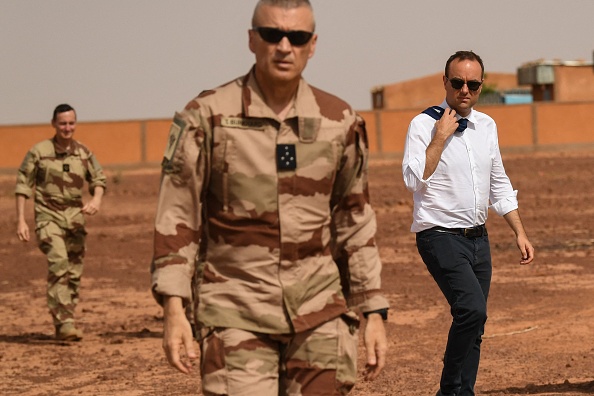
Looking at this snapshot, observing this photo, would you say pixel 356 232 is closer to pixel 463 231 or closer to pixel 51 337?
pixel 463 231

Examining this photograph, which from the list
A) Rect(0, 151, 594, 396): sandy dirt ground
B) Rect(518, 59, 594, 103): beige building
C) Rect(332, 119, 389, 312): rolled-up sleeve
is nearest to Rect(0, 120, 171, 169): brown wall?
Rect(0, 151, 594, 396): sandy dirt ground

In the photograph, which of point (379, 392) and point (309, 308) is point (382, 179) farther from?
point (309, 308)

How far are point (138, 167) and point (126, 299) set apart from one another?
27.4 meters

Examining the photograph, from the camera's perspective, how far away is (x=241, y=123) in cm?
440

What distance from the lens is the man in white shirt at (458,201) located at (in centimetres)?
680

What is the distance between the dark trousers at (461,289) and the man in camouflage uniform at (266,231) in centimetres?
230

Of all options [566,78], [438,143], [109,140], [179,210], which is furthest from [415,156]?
[566,78]

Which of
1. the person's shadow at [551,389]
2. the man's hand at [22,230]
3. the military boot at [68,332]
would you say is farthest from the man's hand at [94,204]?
the person's shadow at [551,389]

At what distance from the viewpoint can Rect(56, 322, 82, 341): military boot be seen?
11.6 m

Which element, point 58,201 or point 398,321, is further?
point 398,321

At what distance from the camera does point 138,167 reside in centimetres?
4209

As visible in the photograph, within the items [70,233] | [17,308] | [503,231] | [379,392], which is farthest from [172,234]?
[503,231]

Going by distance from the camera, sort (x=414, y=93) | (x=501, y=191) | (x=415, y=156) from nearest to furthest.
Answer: (x=415, y=156), (x=501, y=191), (x=414, y=93)

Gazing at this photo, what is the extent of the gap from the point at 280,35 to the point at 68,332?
7.63 metres
